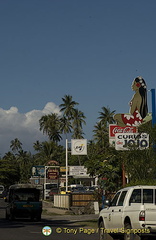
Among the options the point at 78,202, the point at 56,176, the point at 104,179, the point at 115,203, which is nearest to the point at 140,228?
the point at 115,203

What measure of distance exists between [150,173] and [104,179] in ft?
37.8

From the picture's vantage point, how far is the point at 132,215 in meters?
15.0

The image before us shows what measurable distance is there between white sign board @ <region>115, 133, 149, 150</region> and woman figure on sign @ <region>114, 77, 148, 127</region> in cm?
205

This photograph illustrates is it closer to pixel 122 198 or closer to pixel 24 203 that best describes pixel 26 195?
pixel 24 203

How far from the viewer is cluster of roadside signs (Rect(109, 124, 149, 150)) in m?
29.5

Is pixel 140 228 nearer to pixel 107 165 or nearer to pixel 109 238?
pixel 109 238

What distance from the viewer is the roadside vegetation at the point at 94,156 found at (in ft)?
91.1

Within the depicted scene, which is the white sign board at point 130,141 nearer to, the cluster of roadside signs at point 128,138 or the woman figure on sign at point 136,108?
the cluster of roadside signs at point 128,138

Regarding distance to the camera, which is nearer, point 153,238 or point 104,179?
point 153,238

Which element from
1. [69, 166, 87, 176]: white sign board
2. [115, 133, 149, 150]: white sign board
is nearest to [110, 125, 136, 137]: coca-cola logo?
[115, 133, 149, 150]: white sign board

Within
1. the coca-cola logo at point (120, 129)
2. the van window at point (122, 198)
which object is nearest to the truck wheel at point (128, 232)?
the van window at point (122, 198)

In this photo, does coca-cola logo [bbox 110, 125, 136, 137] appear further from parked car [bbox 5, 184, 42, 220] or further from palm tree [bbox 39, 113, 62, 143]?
palm tree [bbox 39, 113, 62, 143]

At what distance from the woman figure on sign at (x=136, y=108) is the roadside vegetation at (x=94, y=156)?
263 cm

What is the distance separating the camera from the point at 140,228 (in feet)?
47.6
